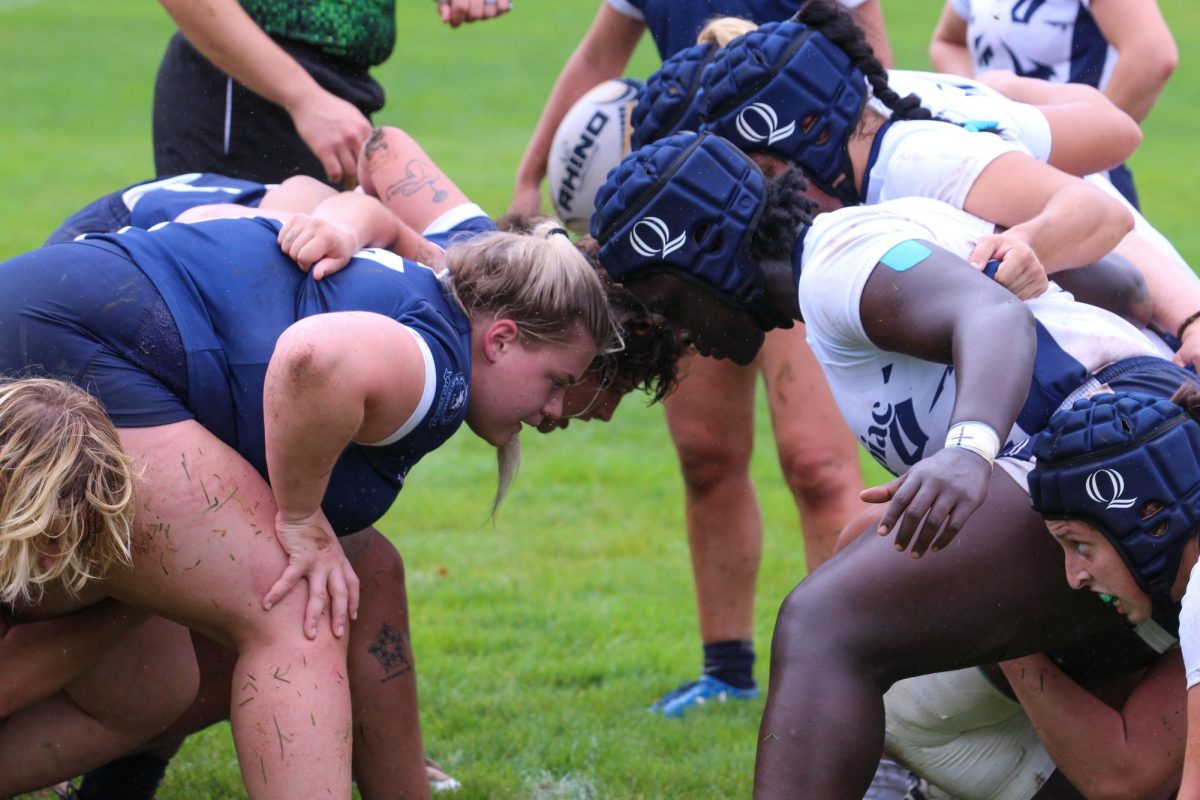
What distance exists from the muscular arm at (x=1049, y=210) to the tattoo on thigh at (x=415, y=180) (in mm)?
1452

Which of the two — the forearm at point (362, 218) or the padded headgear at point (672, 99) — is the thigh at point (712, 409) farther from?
the forearm at point (362, 218)

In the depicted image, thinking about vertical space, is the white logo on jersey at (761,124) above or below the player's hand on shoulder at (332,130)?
above

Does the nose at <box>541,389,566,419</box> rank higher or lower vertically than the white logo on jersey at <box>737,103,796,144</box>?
lower

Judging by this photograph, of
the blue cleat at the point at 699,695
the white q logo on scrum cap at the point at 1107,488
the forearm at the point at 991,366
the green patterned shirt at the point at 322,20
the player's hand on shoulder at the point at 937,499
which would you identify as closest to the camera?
the player's hand on shoulder at the point at 937,499

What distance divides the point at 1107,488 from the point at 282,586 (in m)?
1.62

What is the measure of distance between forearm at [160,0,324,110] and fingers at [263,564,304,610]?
166 cm

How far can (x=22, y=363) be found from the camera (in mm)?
3180

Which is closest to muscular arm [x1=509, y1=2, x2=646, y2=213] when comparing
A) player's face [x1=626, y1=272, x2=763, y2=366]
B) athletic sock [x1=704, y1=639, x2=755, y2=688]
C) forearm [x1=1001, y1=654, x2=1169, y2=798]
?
athletic sock [x1=704, y1=639, x2=755, y2=688]

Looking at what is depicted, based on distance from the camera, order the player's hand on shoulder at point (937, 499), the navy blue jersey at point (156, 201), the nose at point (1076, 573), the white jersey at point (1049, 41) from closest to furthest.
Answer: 1. the player's hand on shoulder at point (937, 499)
2. the nose at point (1076, 573)
3. the navy blue jersey at point (156, 201)
4. the white jersey at point (1049, 41)

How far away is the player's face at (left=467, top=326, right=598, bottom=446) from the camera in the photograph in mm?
3527

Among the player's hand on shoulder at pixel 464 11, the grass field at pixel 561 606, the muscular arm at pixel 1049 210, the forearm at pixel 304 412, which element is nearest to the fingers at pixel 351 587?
the forearm at pixel 304 412

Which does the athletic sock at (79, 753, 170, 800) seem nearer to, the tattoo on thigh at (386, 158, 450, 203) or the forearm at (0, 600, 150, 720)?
the forearm at (0, 600, 150, 720)

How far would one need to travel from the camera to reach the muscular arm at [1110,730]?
130 inches

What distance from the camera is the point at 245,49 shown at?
439cm
